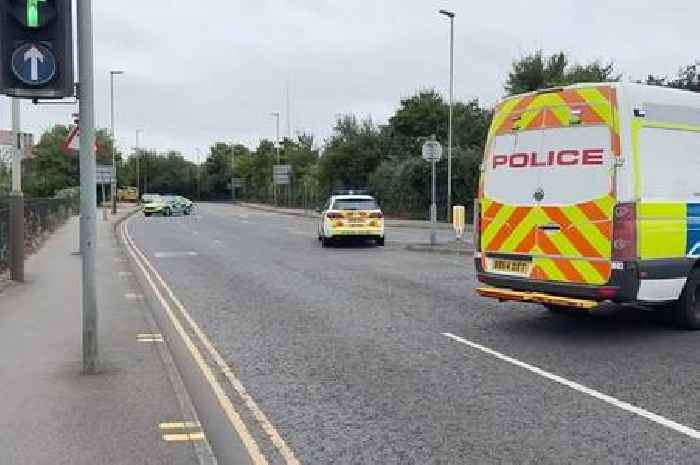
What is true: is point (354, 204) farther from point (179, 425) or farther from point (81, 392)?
point (179, 425)

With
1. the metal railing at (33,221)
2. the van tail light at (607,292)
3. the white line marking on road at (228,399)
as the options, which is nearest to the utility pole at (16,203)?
the metal railing at (33,221)

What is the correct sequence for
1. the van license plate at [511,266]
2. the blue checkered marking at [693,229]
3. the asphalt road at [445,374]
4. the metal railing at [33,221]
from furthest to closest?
the metal railing at [33,221], the van license plate at [511,266], the blue checkered marking at [693,229], the asphalt road at [445,374]

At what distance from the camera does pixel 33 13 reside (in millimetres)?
6805

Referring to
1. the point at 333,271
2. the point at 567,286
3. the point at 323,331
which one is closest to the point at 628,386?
the point at 567,286

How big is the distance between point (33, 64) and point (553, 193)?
5.58 m

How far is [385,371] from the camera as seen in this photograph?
305 inches

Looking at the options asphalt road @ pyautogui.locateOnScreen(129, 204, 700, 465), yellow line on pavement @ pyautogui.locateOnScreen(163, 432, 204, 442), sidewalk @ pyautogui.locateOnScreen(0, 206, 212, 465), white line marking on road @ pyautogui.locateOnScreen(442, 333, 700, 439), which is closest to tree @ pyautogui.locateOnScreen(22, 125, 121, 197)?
asphalt road @ pyautogui.locateOnScreen(129, 204, 700, 465)

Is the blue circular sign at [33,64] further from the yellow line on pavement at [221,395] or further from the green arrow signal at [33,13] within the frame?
the yellow line on pavement at [221,395]

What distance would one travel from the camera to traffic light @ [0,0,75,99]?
6805 mm

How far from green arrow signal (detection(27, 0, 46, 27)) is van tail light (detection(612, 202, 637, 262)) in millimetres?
5887

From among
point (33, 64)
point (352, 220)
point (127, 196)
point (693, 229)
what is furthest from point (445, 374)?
point (127, 196)

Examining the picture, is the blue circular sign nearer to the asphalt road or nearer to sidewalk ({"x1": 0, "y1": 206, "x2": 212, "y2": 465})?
sidewalk ({"x1": 0, "y1": 206, "x2": 212, "y2": 465})

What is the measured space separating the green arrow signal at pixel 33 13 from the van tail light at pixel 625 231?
19.3 ft

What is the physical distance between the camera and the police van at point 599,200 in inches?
337
